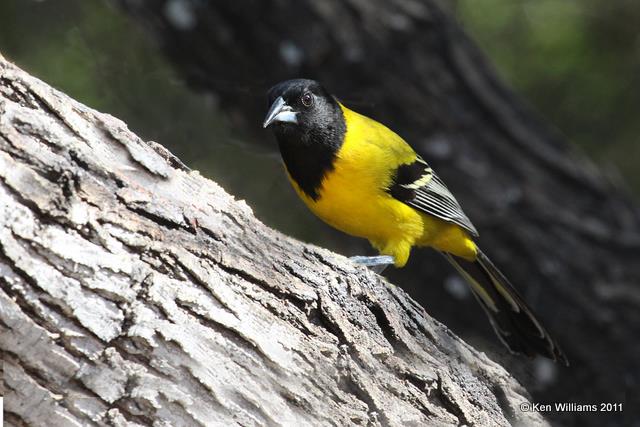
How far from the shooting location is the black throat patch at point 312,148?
4152 mm

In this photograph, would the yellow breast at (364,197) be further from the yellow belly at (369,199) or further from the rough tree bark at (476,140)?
the rough tree bark at (476,140)

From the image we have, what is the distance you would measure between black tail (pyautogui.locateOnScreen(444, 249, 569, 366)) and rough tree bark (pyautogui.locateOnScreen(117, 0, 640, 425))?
43 centimetres

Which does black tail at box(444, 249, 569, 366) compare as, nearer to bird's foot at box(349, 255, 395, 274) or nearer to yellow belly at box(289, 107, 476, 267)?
yellow belly at box(289, 107, 476, 267)

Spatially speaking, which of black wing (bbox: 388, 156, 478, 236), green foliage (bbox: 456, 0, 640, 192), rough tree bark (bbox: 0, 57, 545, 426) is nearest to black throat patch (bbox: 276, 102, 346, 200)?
black wing (bbox: 388, 156, 478, 236)

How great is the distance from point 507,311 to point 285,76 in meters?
1.94

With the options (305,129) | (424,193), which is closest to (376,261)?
(424,193)

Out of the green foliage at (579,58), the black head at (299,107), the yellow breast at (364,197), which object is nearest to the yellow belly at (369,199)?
the yellow breast at (364,197)

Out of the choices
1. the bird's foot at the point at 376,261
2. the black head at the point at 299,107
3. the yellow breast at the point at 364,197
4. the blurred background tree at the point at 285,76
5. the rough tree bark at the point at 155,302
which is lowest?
the rough tree bark at the point at 155,302

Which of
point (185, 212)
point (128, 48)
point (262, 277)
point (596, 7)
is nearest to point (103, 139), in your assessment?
point (185, 212)

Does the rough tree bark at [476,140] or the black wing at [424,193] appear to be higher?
the rough tree bark at [476,140]

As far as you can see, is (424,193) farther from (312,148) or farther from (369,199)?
(312,148)

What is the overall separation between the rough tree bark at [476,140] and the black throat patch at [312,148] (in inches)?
42.2

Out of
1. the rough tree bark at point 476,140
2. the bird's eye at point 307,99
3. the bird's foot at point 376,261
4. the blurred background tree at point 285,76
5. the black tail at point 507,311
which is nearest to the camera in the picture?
the bird's foot at point 376,261

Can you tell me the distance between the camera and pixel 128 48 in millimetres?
6047
